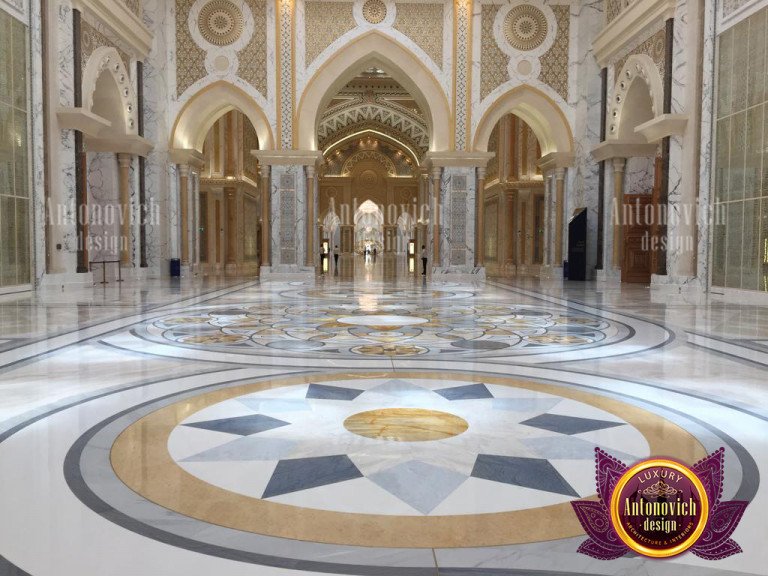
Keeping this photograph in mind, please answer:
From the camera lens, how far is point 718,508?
1.11m

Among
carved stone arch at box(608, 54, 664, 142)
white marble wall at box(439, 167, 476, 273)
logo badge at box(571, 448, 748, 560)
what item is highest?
carved stone arch at box(608, 54, 664, 142)

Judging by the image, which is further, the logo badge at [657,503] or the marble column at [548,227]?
the marble column at [548,227]

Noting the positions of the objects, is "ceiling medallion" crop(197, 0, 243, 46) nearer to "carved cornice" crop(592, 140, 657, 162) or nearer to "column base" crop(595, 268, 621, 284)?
"carved cornice" crop(592, 140, 657, 162)

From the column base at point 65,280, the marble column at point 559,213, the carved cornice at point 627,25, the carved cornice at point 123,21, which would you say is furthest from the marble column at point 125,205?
the carved cornice at point 627,25

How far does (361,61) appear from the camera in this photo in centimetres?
1180

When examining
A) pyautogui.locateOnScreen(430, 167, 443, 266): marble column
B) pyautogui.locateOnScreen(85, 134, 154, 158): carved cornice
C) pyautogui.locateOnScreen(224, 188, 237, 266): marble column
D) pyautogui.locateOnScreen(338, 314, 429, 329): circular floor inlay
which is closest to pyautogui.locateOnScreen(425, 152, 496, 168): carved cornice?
pyautogui.locateOnScreen(430, 167, 443, 266): marble column

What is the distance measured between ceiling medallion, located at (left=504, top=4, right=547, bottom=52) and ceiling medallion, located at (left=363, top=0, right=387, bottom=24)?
227cm

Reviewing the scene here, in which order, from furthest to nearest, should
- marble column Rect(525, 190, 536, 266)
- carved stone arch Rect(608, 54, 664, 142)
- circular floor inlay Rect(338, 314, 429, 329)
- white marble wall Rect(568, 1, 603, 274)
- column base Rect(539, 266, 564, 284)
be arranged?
marble column Rect(525, 190, 536, 266)
column base Rect(539, 266, 564, 284)
white marble wall Rect(568, 1, 603, 274)
carved stone arch Rect(608, 54, 664, 142)
circular floor inlay Rect(338, 314, 429, 329)

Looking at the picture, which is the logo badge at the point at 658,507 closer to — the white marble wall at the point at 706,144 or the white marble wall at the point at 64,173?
the white marble wall at the point at 706,144

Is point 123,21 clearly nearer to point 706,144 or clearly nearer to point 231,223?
point 231,223

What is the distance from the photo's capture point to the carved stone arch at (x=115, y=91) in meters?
9.57

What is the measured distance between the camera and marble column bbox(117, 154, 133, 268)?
35.4 feet

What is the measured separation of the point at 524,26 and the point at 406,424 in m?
11.4

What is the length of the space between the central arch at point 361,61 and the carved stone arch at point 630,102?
2.88 meters
